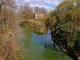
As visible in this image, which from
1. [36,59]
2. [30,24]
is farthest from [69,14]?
[30,24]

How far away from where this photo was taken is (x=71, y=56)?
1277cm

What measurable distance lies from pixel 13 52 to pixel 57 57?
6.30 meters

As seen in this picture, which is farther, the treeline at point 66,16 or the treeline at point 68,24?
the treeline at point 66,16

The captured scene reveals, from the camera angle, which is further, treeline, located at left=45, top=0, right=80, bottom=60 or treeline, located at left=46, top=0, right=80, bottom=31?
treeline, located at left=46, top=0, right=80, bottom=31

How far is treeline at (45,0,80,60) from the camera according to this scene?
12945mm

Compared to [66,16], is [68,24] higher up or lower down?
lower down

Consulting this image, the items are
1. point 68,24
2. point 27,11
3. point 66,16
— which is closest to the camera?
point 68,24

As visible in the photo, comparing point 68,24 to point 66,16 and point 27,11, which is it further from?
point 27,11

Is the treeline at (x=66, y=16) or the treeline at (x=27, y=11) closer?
the treeline at (x=27, y=11)

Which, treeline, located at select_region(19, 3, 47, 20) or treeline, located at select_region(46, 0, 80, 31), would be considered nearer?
treeline, located at select_region(19, 3, 47, 20)

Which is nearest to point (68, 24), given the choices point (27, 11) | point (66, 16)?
point (66, 16)

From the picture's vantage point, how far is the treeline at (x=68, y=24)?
12945 millimetres

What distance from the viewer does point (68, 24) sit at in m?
14.2

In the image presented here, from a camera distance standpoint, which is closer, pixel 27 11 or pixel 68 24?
pixel 68 24
